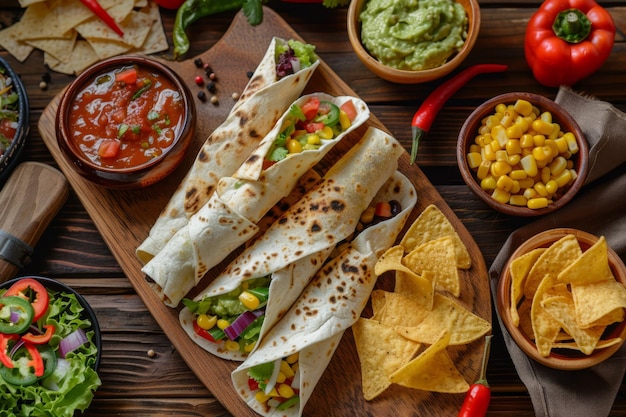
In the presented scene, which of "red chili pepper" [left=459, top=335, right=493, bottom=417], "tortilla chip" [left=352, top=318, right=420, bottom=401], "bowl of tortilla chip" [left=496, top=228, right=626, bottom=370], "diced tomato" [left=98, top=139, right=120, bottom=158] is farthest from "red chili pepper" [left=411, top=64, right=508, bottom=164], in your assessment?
"diced tomato" [left=98, top=139, right=120, bottom=158]

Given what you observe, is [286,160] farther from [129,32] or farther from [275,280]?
[129,32]

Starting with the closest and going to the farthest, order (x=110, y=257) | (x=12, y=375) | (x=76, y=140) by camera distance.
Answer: (x=12, y=375)
(x=76, y=140)
(x=110, y=257)

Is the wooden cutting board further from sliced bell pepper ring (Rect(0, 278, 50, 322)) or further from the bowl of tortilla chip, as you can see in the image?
sliced bell pepper ring (Rect(0, 278, 50, 322))

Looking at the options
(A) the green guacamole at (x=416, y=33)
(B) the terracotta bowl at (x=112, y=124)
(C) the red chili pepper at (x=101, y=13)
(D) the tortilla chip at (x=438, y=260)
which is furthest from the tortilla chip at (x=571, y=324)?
(C) the red chili pepper at (x=101, y=13)

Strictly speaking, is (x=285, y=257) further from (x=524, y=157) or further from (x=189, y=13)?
(x=189, y=13)

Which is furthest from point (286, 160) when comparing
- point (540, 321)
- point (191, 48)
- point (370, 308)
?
point (540, 321)
